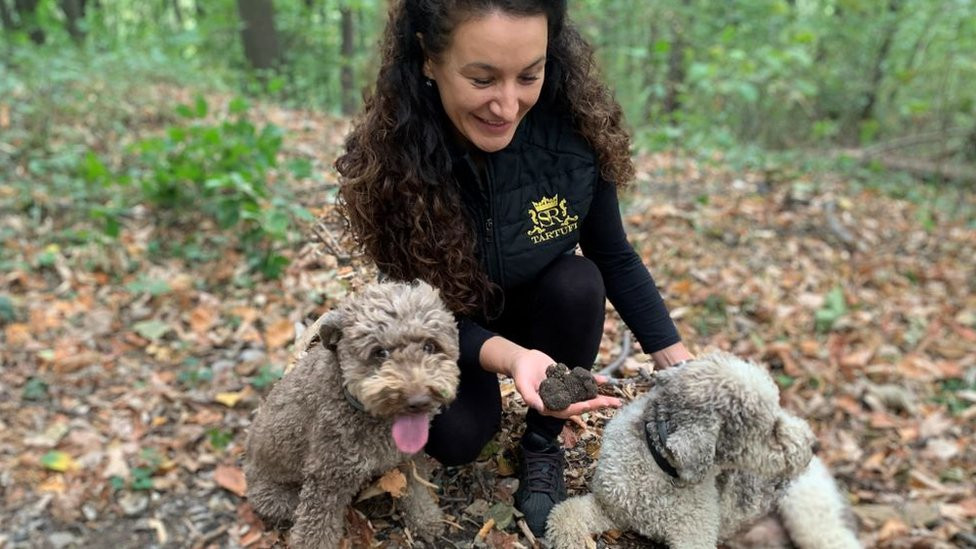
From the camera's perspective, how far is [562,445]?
326 centimetres

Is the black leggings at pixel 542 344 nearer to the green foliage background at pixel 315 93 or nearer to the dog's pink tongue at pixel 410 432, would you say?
the dog's pink tongue at pixel 410 432

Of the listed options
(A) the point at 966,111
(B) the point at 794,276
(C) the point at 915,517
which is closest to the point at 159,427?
(C) the point at 915,517

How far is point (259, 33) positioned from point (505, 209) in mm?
11082

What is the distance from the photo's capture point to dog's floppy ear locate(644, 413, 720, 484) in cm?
233

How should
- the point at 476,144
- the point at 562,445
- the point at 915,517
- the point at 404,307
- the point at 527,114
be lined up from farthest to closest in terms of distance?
the point at 915,517 → the point at 562,445 → the point at 527,114 → the point at 476,144 → the point at 404,307

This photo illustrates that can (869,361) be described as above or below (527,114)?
below

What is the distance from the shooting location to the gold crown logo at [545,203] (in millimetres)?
2791

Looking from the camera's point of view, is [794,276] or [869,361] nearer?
[869,361]

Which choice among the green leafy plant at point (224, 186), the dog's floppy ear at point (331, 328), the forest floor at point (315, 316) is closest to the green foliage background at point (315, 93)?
the green leafy plant at point (224, 186)

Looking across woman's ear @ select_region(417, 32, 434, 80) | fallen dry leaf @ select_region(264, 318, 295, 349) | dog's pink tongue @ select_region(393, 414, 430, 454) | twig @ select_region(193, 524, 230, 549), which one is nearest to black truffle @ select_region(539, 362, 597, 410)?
dog's pink tongue @ select_region(393, 414, 430, 454)

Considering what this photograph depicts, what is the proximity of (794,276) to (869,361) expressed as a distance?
1.10 meters

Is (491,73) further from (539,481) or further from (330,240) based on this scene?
(330,240)

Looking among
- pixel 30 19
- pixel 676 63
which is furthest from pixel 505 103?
pixel 30 19

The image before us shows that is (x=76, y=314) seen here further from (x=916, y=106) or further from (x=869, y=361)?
(x=916, y=106)
